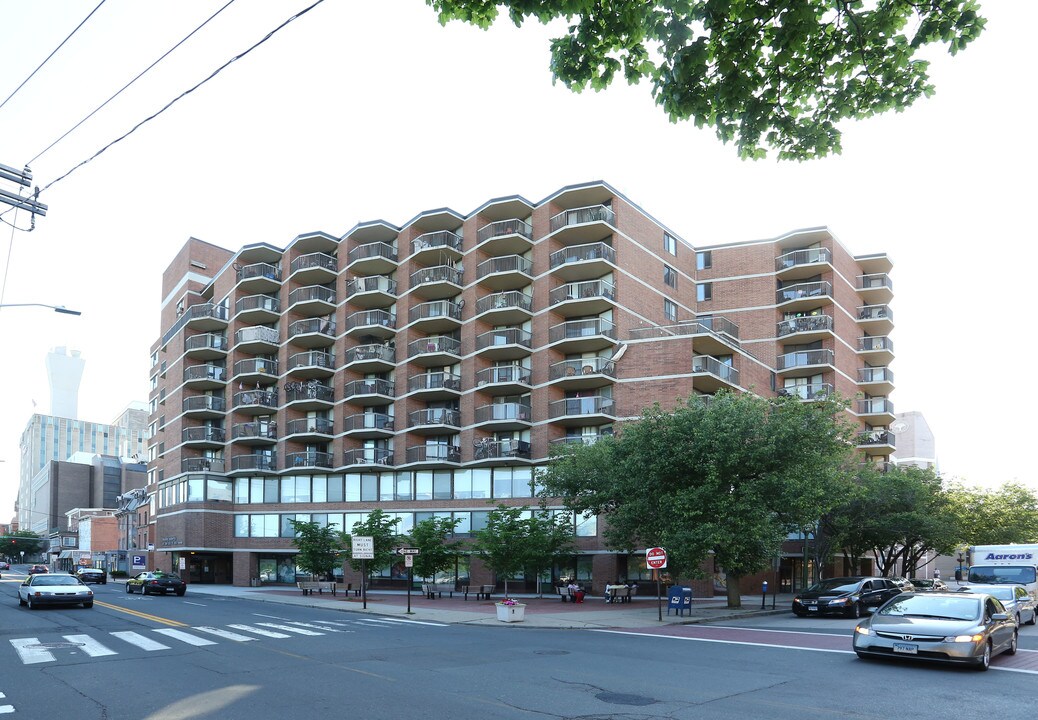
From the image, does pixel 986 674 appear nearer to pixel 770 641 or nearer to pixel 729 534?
pixel 770 641

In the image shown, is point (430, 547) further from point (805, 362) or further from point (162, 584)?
point (805, 362)

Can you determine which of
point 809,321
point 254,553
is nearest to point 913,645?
point 809,321

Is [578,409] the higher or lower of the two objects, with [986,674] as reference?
higher

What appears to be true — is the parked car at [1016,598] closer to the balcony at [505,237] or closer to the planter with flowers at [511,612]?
the planter with flowers at [511,612]

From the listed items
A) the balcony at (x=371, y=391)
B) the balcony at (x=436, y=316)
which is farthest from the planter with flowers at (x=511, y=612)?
the balcony at (x=371, y=391)

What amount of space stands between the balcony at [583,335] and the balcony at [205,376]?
91.4ft

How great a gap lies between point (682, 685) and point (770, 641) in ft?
26.4

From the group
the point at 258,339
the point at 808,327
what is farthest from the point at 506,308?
the point at 808,327

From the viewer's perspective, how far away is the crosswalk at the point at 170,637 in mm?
16297

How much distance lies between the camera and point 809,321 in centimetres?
5575

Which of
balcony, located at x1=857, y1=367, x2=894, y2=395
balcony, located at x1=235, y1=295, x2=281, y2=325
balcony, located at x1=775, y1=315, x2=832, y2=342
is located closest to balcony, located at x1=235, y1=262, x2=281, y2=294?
balcony, located at x1=235, y1=295, x2=281, y2=325

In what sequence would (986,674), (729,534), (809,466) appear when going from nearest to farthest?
(986,674)
(729,534)
(809,466)

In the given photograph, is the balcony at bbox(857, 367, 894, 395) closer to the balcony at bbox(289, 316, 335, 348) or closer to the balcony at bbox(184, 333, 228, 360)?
the balcony at bbox(289, 316, 335, 348)

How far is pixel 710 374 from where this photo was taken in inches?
1690
